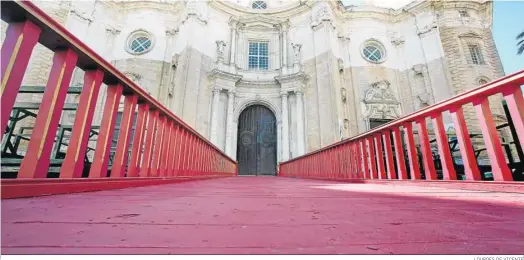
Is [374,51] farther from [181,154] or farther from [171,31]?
[181,154]

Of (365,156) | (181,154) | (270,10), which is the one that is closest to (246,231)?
(181,154)

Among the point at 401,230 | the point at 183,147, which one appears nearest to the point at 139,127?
the point at 183,147

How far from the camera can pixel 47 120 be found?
A: 1.34 meters

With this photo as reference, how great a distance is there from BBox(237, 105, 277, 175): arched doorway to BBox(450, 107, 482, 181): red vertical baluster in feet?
35.3

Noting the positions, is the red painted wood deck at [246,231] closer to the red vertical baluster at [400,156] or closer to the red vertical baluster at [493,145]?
the red vertical baluster at [493,145]

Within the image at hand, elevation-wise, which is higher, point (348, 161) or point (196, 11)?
point (196, 11)

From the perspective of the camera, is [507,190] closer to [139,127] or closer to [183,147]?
[139,127]

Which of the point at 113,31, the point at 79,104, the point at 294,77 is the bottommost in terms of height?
the point at 79,104

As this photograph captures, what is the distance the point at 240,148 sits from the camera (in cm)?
1312

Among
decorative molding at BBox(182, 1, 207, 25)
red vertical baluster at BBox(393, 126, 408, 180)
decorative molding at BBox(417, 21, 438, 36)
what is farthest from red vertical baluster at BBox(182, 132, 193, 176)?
decorative molding at BBox(417, 21, 438, 36)

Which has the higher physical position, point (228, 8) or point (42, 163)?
point (228, 8)

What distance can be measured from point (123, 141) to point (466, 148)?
305 cm

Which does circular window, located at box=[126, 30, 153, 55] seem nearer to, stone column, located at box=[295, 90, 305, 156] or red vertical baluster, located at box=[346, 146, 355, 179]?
stone column, located at box=[295, 90, 305, 156]

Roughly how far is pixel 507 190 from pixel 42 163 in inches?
118
